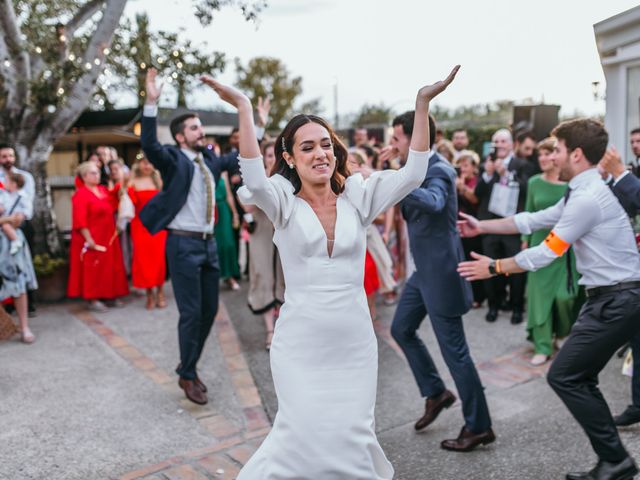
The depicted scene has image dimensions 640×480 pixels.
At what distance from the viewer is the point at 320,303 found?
276 cm

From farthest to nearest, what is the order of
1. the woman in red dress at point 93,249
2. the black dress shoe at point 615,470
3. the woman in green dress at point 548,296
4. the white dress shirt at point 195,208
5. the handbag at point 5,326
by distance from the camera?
the woman in red dress at point 93,249 → the handbag at point 5,326 → the woman in green dress at point 548,296 → the white dress shirt at point 195,208 → the black dress shoe at point 615,470

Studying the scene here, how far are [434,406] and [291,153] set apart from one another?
2244 millimetres

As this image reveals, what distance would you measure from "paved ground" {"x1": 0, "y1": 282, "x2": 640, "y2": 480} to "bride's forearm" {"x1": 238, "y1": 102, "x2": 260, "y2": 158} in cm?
210

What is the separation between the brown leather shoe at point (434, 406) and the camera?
4.41 meters

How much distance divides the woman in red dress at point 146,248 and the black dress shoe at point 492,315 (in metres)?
3.92

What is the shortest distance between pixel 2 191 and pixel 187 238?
9.99 ft

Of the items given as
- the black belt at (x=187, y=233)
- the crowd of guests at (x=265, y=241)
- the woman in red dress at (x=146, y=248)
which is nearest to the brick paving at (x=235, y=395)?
the crowd of guests at (x=265, y=241)

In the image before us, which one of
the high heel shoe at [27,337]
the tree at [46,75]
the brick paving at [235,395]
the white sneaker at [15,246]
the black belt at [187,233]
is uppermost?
the tree at [46,75]

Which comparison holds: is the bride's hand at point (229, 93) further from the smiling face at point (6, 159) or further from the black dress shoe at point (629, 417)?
the smiling face at point (6, 159)

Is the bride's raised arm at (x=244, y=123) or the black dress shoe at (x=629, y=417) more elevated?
the bride's raised arm at (x=244, y=123)

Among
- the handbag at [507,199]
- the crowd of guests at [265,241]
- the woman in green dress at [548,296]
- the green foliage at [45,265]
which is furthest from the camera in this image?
the green foliage at [45,265]

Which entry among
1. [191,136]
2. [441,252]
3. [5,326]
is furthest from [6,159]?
[441,252]

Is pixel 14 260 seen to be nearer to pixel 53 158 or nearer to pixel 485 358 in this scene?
pixel 485 358

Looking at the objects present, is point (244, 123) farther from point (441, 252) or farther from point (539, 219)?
point (539, 219)
